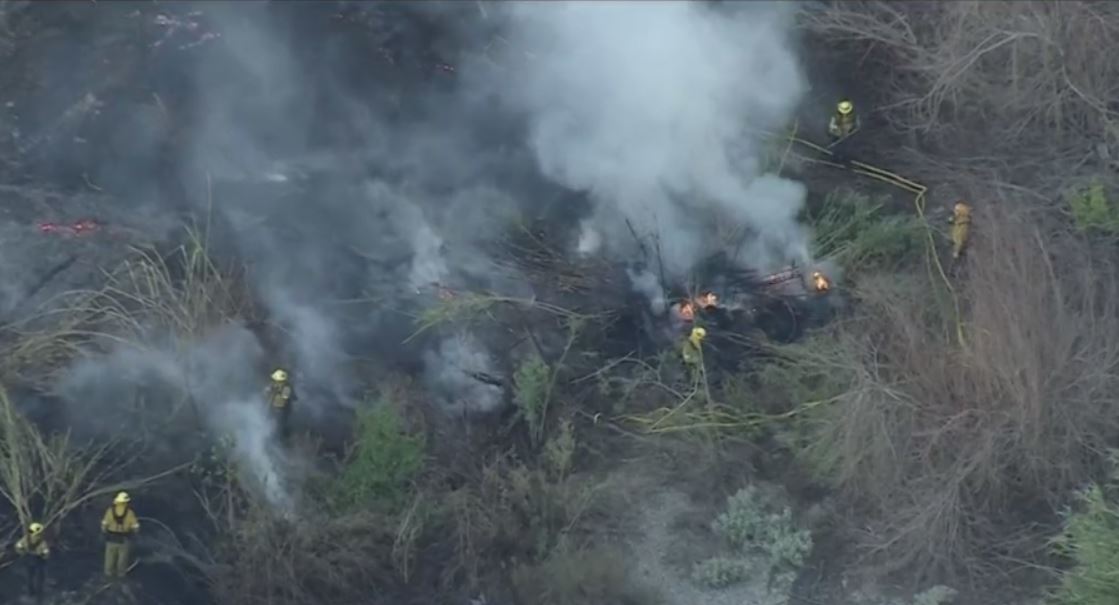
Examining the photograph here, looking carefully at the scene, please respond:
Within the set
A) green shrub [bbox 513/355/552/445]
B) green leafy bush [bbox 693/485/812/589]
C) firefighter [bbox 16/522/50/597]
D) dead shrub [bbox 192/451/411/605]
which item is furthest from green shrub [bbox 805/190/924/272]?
firefighter [bbox 16/522/50/597]

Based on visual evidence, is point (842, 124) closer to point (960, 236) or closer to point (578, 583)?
point (960, 236)

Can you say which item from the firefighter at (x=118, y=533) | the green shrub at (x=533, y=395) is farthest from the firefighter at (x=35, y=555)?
the green shrub at (x=533, y=395)

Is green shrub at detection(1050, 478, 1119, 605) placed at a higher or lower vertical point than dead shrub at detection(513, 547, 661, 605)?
higher

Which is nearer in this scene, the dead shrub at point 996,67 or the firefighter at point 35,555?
the firefighter at point 35,555

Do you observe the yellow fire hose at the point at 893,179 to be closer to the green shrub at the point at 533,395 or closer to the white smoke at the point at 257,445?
the green shrub at the point at 533,395

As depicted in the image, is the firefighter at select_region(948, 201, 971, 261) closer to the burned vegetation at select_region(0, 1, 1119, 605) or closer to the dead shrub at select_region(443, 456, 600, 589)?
the burned vegetation at select_region(0, 1, 1119, 605)

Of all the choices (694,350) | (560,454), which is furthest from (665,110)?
(560,454)
